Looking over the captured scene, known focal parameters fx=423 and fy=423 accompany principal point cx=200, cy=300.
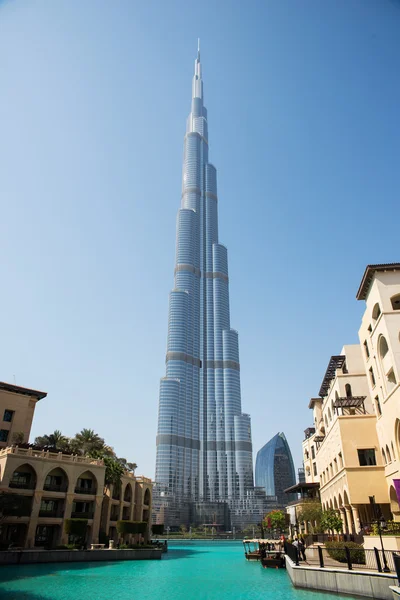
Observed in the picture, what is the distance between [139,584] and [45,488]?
23.0 metres

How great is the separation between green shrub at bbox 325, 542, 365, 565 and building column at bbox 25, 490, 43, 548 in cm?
3208

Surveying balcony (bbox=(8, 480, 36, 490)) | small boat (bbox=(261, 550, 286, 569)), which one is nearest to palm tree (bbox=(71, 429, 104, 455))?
balcony (bbox=(8, 480, 36, 490))

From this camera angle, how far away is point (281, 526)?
74562mm

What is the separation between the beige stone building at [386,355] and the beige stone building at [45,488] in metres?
34.6

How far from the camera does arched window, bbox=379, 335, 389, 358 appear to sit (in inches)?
1358

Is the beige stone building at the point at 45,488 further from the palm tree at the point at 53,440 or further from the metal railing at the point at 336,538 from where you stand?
the metal railing at the point at 336,538

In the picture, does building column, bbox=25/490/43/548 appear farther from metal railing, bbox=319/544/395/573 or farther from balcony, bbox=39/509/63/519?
metal railing, bbox=319/544/395/573

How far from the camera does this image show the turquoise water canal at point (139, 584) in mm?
24922

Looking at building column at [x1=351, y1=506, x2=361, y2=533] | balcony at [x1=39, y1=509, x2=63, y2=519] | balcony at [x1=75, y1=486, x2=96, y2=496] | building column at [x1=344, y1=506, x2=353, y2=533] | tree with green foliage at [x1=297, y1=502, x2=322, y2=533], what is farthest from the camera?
tree with green foliage at [x1=297, y1=502, x2=322, y2=533]

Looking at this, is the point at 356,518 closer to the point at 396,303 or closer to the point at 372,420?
the point at 372,420

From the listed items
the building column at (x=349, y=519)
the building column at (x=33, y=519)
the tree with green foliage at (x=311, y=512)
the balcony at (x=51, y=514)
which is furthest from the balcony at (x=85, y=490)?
the building column at (x=349, y=519)

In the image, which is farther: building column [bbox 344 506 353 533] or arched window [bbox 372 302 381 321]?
building column [bbox 344 506 353 533]

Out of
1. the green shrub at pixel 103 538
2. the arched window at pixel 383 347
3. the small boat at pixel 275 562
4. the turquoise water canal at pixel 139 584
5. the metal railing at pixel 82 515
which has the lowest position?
the turquoise water canal at pixel 139 584

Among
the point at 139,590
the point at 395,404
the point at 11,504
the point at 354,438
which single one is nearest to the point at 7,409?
the point at 11,504
